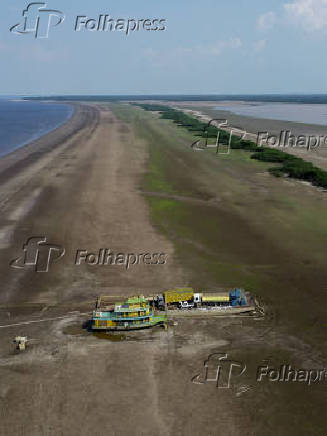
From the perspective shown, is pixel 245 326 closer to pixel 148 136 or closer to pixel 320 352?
pixel 320 352

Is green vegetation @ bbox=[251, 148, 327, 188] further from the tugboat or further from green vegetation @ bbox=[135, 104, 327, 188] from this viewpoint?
the tugboat

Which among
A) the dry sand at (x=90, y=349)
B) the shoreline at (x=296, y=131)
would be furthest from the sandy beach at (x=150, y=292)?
the shoreline at (x=296, y=131)

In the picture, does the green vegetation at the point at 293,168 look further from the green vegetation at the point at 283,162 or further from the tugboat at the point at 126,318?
the tugboat at the point at 126,318

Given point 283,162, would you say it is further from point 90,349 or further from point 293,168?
point 90,349

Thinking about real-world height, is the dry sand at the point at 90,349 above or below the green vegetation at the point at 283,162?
below

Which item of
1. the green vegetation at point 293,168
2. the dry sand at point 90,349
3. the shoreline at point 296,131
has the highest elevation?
the shoreline at point 296,131

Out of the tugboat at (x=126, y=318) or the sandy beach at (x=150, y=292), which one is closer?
the sandy beach at (x=150, y=292)

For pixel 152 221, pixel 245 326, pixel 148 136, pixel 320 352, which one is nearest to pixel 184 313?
pixel 245 326

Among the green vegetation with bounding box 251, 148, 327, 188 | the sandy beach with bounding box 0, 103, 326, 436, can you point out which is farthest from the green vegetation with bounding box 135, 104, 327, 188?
the sandy beach with bounding box 0, 103, 326, 436

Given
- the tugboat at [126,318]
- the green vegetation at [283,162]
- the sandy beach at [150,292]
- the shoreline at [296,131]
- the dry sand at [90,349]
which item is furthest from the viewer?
the shoreline at [296,131]
